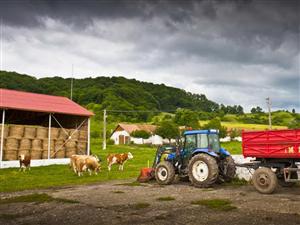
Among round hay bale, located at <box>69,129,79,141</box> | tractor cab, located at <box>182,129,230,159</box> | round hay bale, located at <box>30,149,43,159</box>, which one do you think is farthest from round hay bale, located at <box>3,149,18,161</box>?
tractor cab, located at <box>182,129,230,159</box>

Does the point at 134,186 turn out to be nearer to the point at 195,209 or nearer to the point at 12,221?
the point at 195,209

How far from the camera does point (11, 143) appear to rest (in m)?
24.5

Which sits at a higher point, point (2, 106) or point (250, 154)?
point (2, 106)

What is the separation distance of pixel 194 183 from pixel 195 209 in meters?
4.68

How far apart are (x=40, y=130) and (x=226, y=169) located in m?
16.8

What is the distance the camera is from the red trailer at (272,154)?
39.8 ft

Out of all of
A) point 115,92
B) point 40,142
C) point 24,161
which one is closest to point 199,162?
point 24,161

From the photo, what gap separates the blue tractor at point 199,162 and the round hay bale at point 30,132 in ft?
43.4

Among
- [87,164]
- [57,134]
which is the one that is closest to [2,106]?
[57,134]

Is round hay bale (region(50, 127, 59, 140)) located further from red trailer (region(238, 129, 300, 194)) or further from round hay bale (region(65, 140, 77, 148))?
red trailer (region(238, 129, 300, 194))

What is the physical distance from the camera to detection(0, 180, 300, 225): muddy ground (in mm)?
8500

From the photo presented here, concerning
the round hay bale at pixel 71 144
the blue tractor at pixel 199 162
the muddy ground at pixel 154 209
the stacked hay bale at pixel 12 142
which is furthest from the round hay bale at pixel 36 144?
the muddy ground at pixel 154 209

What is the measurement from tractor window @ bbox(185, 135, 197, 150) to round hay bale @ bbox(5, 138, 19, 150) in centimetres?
1480

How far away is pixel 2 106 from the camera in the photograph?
77.3 feet
